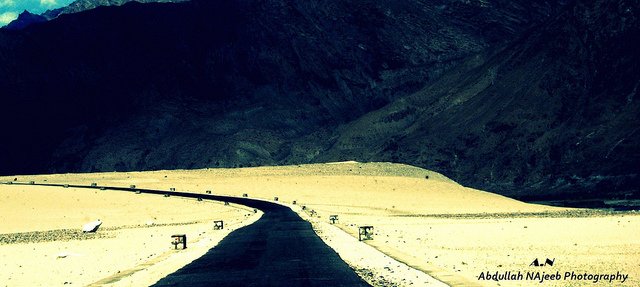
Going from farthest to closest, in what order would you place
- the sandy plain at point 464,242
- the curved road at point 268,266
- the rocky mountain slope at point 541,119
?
the rocky mountain slope at point 541,119 → the sandy plain at point 464,242 → the curved road at point 268,266

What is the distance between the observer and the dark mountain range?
4589 inches

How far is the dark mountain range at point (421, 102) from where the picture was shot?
382 ft

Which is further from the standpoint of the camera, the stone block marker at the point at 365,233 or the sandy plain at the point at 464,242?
the stone block marker at the point at 365,233

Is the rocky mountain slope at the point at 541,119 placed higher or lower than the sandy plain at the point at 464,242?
higher

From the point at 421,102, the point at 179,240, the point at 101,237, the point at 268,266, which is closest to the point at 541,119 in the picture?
the point at 421,102

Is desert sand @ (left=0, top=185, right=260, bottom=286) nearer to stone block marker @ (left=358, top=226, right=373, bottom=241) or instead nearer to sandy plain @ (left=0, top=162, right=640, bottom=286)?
sandy plain @ (left=0, top=162, right=640, bottom=286)

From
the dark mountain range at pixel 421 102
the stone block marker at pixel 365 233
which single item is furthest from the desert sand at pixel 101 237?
the dark mountain range at pixel 421 102

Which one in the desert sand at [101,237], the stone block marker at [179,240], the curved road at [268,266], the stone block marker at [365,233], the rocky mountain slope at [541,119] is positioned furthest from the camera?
the rocky mountain slope at [541,119]

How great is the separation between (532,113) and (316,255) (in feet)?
352

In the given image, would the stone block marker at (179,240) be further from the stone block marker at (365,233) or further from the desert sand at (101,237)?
the stone block marker at (365,233)

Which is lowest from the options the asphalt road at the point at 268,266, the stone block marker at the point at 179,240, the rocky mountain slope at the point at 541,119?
the asphalt road at the point at 268,266

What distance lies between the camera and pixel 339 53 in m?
192

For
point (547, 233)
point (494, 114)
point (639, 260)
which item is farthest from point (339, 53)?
point (639, 260)

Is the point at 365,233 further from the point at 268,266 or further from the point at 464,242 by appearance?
the point at 268,266
